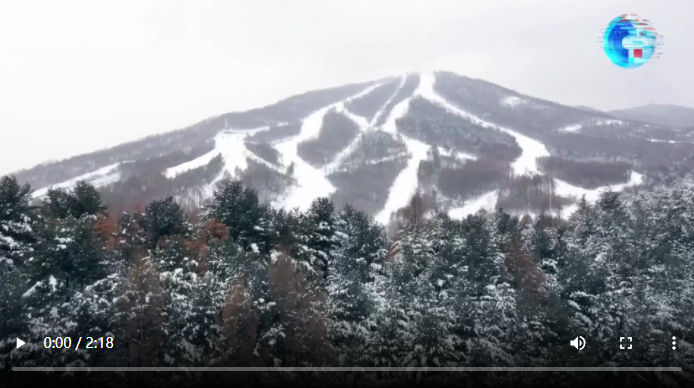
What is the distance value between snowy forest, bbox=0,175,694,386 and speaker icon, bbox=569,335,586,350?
26 cm

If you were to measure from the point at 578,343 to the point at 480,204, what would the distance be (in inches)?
4875

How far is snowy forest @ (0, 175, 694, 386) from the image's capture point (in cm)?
1717

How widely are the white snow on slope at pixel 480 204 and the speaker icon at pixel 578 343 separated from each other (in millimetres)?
107486

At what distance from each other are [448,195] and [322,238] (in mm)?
122057

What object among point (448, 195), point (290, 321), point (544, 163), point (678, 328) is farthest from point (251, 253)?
point (544, 163)

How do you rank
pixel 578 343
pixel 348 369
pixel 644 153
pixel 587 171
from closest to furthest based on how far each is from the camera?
pixel 578 343
pixel 348 369
pixel 587 171
pixel 644 153

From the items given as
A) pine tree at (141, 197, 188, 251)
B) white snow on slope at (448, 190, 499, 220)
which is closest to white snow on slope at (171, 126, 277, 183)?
white snow on slope at (448, 190, 499, 220)

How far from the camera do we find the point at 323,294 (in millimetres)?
24094

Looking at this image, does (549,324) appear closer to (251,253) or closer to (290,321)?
(290,321)

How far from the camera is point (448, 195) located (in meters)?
149
